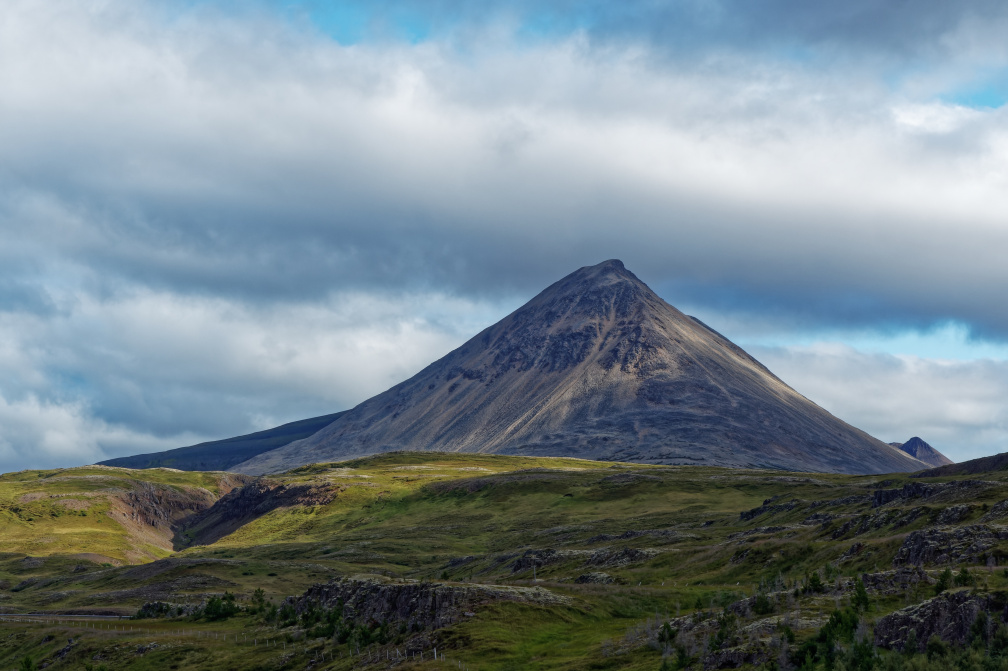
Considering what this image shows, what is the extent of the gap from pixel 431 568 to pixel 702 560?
276ft

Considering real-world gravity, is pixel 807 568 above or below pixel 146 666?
above

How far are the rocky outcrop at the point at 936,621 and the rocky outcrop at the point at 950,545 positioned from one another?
2656 cm

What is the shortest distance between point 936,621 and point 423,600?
50908mm

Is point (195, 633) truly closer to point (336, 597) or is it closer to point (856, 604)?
point (336, 597)

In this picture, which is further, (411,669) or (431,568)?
(431,568)

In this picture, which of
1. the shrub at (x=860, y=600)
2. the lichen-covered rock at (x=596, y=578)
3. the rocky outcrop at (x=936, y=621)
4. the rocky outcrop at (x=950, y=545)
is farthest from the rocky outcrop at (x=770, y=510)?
the rocky outcrop at (x=936, y=621)

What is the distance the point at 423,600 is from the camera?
8938 centimetres

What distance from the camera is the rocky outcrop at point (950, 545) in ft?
248

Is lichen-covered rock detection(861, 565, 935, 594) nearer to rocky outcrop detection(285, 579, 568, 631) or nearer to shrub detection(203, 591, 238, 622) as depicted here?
rocky outcrop detection(285, 579, 568, 631)

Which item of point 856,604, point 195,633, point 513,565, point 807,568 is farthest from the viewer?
point 513,565

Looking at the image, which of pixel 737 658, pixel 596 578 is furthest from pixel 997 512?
pixel 737 658

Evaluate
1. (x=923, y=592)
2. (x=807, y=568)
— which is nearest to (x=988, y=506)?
(x=807, y=568)

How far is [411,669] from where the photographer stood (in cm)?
7244

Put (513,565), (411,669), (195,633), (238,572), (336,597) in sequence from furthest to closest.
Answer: (238,572)
(513,565)
(195,633)
(336,597)
(411,669)
